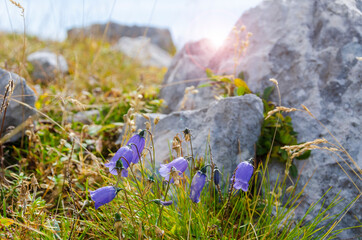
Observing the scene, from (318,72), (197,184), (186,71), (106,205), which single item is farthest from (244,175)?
(186,71)

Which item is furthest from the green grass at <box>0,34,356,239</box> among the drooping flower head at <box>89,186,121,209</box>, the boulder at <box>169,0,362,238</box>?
the boulder at <box>169,0,362,238</box>

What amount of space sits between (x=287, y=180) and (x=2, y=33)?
413 inches

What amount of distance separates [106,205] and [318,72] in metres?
2.15

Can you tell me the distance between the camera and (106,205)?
2139mm

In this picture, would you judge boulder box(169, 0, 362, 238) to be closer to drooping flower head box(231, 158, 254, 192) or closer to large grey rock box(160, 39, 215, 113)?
large grey rock box(160, 39, 215, 113)

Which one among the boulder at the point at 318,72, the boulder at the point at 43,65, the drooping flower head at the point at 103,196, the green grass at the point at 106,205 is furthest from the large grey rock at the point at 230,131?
the boulder at the point at 43,65

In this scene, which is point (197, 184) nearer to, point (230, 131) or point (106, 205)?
point (106, 205)

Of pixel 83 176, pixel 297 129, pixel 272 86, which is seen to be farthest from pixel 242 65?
pixel 83 176

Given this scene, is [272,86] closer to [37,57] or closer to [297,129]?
[297,129]

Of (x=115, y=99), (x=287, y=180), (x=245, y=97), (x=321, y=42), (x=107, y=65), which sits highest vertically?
(x=321, y=42)

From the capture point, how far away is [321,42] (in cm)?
326

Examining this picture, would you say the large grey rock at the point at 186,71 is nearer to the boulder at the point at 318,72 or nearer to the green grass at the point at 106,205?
the green grass at the point at 106,205

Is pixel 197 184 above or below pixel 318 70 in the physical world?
below

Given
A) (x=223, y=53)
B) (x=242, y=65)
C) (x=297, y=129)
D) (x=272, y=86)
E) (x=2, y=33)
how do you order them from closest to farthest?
(x=297, y=129) → (x=272, y=86) → (x=242, y=65) → (x=223, y=53) → (x=2, y=33)
